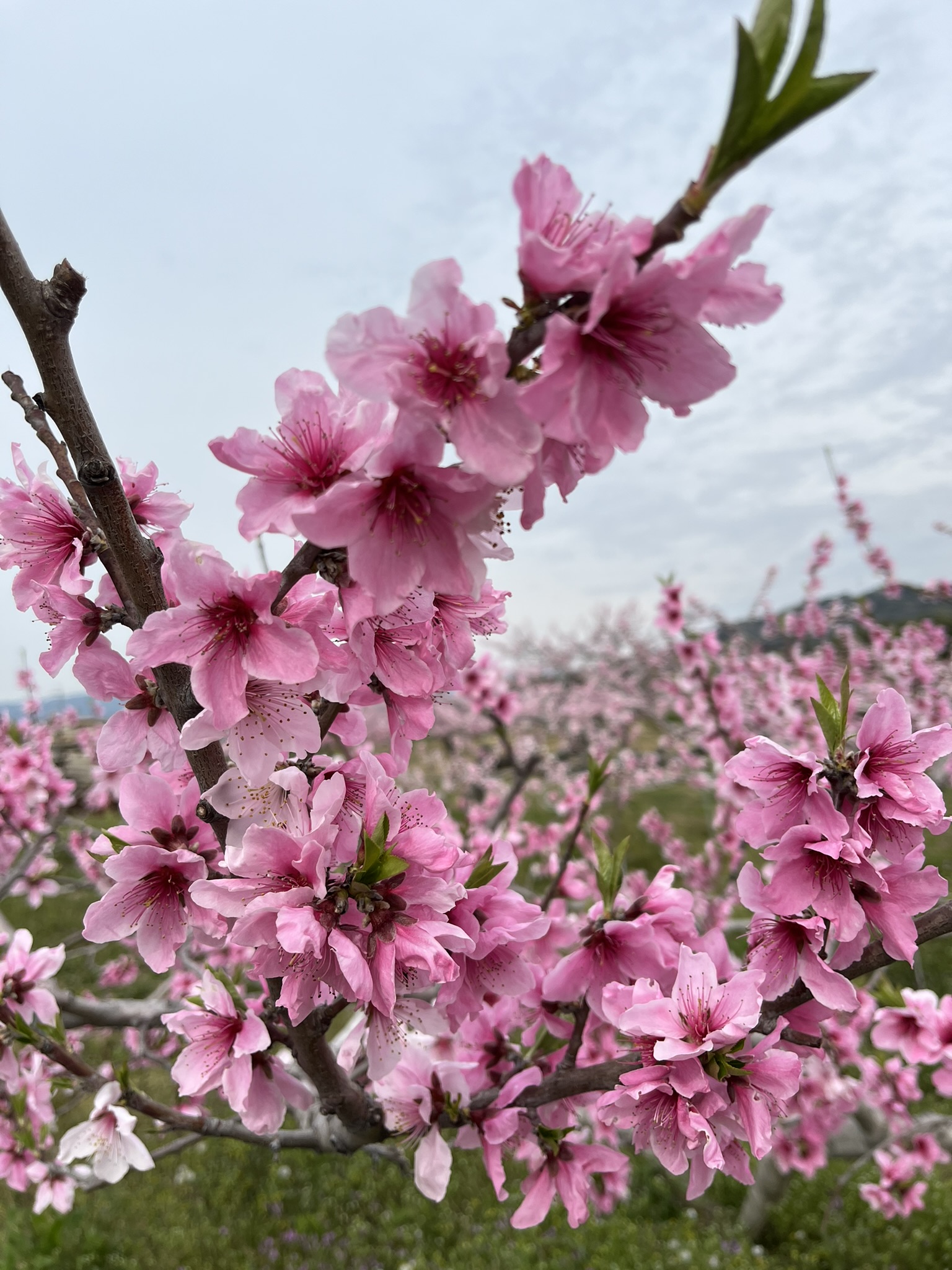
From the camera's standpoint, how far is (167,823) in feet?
4.30

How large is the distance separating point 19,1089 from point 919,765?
10.3 ft

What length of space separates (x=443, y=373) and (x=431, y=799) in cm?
70

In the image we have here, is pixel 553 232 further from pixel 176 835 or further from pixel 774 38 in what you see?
pixel 176 835

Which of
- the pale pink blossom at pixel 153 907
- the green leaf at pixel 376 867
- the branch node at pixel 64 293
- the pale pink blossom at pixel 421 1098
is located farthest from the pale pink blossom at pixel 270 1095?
the branch node at pixel 64 293

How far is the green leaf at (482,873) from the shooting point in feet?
4.56

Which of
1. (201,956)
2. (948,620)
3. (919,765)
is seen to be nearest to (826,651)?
(201,956)

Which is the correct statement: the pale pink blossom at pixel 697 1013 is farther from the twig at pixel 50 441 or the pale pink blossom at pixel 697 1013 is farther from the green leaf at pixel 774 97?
the twig at pixel 50 441

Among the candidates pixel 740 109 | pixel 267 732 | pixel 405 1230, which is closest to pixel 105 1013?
pixel 267 732

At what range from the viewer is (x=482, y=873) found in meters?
1.39

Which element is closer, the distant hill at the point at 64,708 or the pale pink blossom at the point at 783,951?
the pale pink blossom at the point at 783,951

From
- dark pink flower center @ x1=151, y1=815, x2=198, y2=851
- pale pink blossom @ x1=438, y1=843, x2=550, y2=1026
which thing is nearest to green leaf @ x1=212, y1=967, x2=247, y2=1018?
dark pink flower center @ x1=151, y1=815, x2=198, y2=851

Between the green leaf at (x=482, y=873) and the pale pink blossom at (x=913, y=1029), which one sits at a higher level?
the green leaf at (x=482, y=873)

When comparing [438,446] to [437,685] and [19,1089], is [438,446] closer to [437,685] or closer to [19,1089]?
[437,685]

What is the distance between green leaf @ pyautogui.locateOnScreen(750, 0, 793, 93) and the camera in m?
0.76
